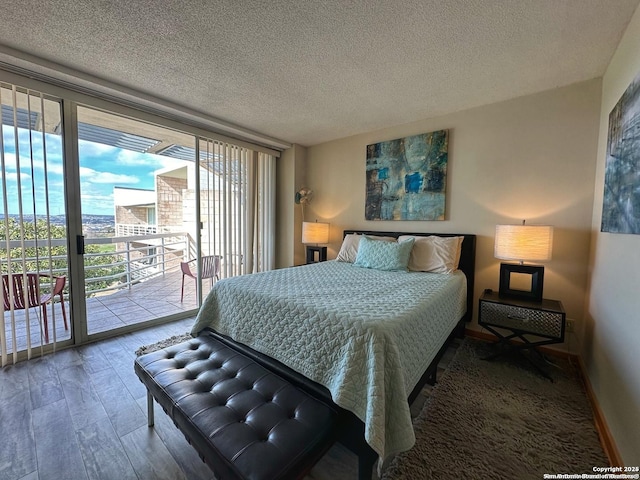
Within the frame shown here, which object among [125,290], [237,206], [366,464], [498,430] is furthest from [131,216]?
[498,430]

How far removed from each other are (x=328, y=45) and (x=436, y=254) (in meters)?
2.07

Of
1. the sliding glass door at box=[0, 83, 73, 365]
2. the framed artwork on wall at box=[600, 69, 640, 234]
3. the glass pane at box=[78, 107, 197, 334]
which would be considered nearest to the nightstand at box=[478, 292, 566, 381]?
the framed artwork on wall at box=[600, 69, 640, 234]

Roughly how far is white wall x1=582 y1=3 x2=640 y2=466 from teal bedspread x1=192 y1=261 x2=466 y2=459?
2.90 ft

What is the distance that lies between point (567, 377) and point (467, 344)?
74 centimetres

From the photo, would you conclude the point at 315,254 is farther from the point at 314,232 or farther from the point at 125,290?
the point at 125,290

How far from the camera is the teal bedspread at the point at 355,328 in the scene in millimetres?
1134

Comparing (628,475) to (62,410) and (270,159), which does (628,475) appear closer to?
(62,410)

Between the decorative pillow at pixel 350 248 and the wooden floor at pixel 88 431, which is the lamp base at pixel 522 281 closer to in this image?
the decorative pillow at pixel 350 248

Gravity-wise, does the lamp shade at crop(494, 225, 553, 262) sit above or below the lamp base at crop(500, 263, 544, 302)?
above

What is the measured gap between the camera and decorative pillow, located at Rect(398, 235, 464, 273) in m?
2.56

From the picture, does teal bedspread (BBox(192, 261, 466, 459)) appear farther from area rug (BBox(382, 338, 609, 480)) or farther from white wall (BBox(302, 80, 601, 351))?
white wall (BBox(302, 80, 601, 351))

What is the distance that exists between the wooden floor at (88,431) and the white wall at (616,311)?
3.21ft

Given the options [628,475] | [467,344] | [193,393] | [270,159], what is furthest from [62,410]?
[270,159]

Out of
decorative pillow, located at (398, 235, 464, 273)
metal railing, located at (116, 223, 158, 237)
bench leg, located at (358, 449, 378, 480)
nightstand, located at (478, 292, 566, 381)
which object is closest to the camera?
bench leg, located at (358, 449, 378, 480)
